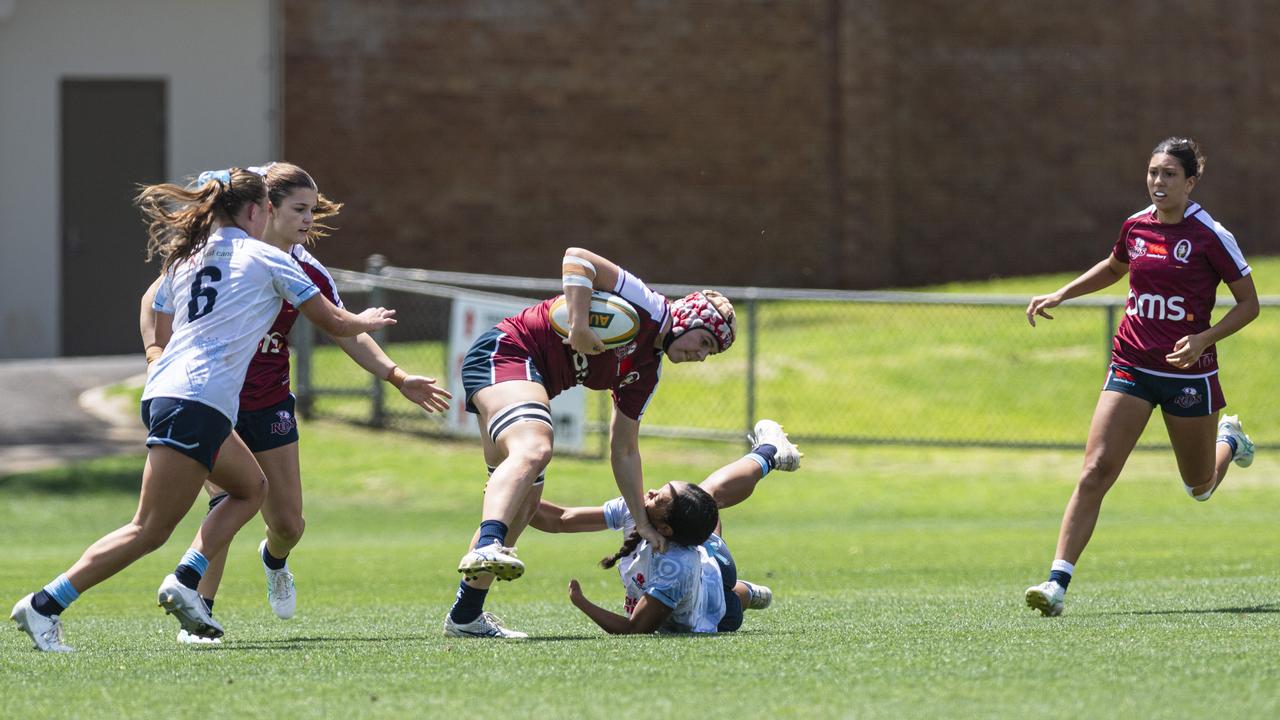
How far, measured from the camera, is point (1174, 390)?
770 cm

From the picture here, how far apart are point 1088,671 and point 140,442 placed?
13.3 meters

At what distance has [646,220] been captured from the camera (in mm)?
24406

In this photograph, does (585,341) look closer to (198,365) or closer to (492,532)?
(492,532)

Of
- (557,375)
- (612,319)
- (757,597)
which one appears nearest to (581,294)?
(612,319)

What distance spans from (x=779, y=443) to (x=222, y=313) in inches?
103

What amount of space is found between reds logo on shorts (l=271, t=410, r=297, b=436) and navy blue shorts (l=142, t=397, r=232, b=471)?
3.47ft

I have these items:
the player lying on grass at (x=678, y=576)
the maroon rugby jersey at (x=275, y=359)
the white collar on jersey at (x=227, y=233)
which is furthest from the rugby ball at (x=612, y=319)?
the white collar on jersey at (x=227, y=233)

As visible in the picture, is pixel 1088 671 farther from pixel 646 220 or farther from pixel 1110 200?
pixel 1110 200

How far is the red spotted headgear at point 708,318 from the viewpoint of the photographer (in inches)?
266

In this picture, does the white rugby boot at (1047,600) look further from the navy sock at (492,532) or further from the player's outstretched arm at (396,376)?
the player's outstretched arm at (396,376)

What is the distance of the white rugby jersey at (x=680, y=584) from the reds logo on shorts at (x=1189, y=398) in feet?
7.85

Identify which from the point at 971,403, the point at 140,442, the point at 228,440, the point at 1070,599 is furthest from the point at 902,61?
the point at 228,440

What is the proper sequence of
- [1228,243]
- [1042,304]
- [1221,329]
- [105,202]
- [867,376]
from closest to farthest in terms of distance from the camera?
[1221,329] → [1228,243] → [1042,304] → [867,376] → [105,202]

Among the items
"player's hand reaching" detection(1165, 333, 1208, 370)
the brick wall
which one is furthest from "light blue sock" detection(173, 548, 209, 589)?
the brick wall
